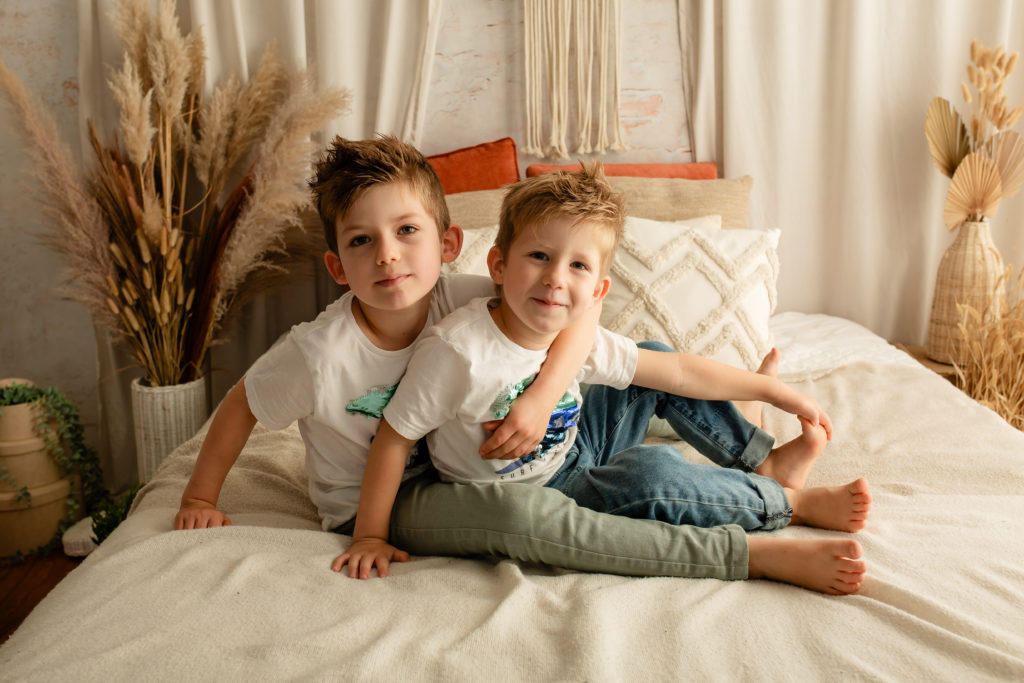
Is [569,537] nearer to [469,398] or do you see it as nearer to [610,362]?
[469,398]

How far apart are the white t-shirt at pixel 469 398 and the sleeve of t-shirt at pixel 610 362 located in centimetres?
6

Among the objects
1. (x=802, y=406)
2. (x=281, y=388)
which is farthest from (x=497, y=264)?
(x=802, y=406)

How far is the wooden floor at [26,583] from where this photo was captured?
181cm

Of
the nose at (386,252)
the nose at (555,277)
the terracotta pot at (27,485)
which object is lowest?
the terracotta pot at (27,485)

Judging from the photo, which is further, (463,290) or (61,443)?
(61,443)

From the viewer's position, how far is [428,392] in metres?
1.13

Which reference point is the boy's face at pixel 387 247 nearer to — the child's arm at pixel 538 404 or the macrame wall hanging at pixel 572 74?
the child's arm at pixel 538 404

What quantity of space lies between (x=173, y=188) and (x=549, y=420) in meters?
1.57

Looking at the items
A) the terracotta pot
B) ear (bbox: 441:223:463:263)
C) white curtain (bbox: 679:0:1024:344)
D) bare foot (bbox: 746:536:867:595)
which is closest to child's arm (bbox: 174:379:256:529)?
ear (bbox: 441:223:463:263)

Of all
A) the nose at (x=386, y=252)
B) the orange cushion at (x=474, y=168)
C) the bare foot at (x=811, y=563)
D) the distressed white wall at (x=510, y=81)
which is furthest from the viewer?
the distressed white wall at (x=510, y=81)

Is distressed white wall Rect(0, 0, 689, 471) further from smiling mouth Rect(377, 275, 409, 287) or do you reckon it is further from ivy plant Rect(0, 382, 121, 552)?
smiling mouth Rect(377, 275, 409, 287)

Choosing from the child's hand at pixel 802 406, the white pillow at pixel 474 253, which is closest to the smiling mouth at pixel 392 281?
the white pillow at pixel 474 253

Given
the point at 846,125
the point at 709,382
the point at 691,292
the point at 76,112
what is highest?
the point at 76,112

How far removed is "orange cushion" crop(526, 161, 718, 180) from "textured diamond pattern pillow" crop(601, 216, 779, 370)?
1.37ft
